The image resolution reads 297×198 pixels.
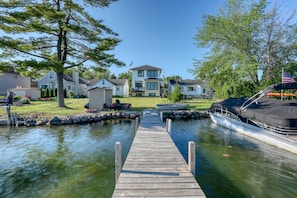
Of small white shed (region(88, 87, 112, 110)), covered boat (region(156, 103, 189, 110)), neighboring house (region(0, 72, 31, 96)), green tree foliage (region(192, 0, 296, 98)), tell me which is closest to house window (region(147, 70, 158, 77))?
green tree foliage (region(192, 0, 296, 98))

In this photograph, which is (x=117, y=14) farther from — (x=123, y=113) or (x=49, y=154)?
(x=49, y=154)

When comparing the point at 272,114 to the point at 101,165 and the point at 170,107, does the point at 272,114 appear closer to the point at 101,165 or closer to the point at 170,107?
the point at 101,165

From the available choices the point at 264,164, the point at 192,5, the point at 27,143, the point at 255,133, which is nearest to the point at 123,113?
the point at 27,143

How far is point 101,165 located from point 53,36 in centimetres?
1659

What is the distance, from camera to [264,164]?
6.49 metres

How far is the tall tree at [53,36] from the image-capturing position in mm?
14648

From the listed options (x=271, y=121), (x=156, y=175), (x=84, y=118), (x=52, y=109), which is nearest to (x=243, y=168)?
(x=156, y=175)

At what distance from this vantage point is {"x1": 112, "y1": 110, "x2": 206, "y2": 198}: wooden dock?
10.6ft

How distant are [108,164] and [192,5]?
1836 centimetres

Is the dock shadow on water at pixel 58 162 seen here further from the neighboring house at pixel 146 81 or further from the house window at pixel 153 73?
the house window at pixel 153 73

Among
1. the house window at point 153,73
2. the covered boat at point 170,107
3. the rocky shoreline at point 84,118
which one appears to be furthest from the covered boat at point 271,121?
the house window at point 153,73

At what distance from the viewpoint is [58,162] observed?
21.7 feet

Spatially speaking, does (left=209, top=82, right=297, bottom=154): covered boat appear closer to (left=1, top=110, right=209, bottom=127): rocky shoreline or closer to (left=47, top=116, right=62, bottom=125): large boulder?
(left=1, top=110, right=209, bottom=127): rocky shoreline

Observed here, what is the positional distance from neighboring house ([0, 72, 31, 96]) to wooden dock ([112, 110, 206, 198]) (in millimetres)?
40998
